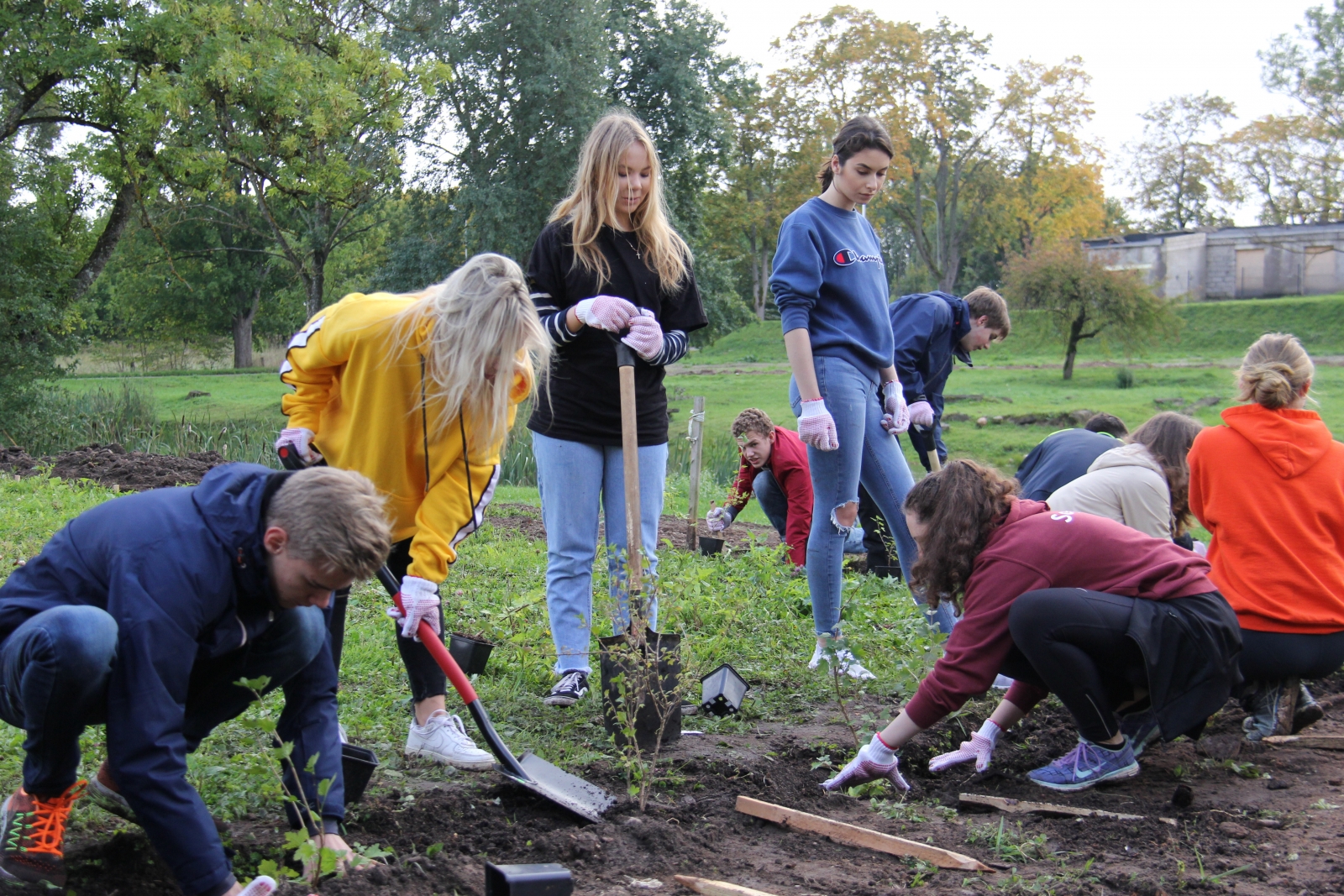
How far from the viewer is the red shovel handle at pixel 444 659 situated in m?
2.85

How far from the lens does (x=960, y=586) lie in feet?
10.6

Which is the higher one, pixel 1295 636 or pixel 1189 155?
pixel 1189 155

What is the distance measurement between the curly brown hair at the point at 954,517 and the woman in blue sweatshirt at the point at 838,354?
3.13ft

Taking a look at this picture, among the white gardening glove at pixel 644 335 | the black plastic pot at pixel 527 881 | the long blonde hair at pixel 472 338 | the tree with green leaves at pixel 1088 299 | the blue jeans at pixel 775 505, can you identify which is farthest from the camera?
the tree with green leaves at pixel 1088 299

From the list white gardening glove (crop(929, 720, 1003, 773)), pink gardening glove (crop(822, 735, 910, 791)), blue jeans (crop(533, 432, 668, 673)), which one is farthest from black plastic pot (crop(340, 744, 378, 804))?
white gardening glove (crop(929, 720, 1003, 773))

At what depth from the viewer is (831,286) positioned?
14.2ft

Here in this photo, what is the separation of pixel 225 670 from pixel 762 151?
2983 centimetres

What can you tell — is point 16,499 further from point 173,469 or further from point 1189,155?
point 1189,155

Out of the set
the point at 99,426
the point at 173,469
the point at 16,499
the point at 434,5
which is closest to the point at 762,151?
the point at 434,5

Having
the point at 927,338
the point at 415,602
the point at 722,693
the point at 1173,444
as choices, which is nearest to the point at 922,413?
the point at 927,338

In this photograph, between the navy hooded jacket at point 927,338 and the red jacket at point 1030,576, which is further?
the navy hooded jacket at point 927,338

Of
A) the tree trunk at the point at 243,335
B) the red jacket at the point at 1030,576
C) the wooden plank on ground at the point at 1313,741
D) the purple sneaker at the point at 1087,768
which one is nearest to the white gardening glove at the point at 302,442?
the red jacket at the point at 1030,576

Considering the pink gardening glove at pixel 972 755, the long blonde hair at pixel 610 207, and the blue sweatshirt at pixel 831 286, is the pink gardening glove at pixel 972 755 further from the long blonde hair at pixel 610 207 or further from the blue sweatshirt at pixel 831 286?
the long blonde hair at pixel 610 207

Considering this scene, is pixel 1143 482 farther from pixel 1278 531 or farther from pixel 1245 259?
pixel 1245 259
